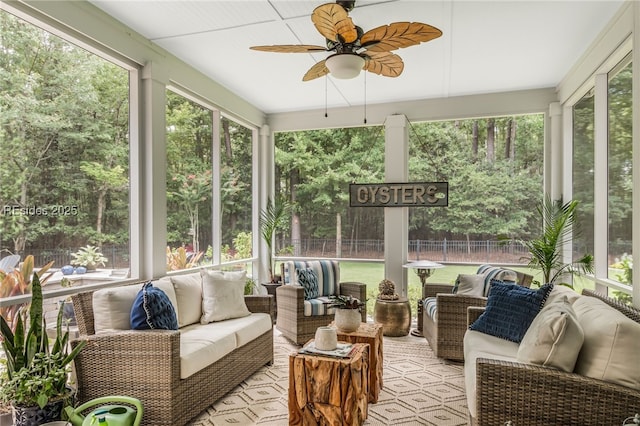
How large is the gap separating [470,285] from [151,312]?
9.86 ft

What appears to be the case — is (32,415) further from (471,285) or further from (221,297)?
(471,285)

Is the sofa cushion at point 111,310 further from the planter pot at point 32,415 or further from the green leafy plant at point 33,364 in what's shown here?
the planter pot at point 32,415

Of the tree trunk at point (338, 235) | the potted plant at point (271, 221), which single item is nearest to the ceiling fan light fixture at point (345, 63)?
the potted plant at point (271, 221)

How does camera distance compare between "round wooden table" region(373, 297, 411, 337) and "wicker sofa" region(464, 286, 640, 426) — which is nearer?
"wicker sofa" region(464, 286, 640, 426)

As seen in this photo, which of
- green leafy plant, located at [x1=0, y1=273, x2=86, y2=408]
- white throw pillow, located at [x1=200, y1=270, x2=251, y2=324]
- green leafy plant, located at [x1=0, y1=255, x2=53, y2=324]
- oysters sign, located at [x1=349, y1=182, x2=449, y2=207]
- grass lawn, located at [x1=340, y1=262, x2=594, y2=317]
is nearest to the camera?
green leafy plant, located at [x1=0, y1=273, x2=86, y2=408]

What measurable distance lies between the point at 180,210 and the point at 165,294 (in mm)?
1528

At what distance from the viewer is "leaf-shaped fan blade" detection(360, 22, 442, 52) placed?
2277mm

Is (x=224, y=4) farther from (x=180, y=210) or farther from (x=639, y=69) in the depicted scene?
(x=639, y=69)

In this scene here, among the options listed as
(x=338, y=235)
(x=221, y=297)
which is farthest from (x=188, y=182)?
(x=338, y=235)

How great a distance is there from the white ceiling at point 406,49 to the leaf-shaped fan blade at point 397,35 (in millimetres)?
601

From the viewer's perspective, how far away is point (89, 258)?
10.6 feet

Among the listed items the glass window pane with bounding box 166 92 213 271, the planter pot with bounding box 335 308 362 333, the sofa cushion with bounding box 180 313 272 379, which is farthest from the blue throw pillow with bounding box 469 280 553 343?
the glass window pane with bounding box 166 92 213 271

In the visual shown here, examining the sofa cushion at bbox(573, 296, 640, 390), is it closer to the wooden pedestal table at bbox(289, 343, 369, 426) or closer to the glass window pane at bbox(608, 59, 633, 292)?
the wooden pedestal table at bbox(289, 343, 369, 426)

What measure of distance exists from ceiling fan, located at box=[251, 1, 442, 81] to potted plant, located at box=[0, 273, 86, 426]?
2199 millimetres
